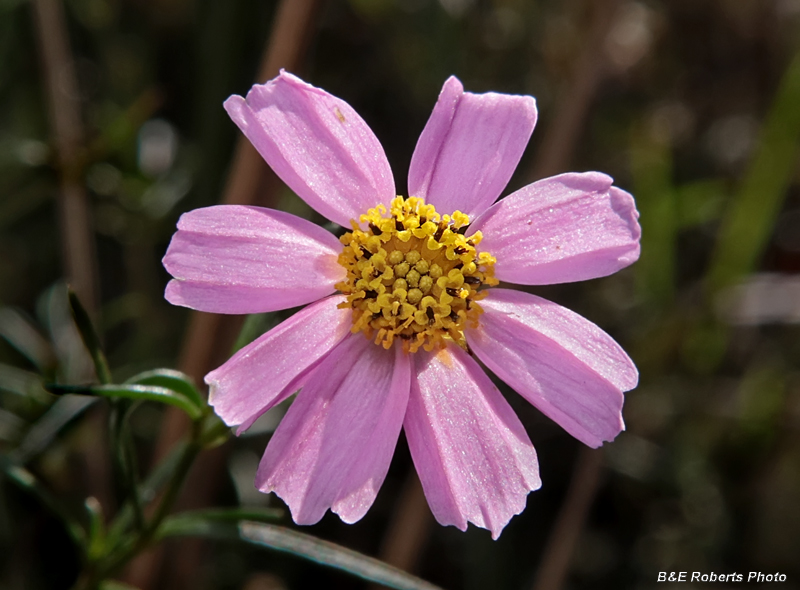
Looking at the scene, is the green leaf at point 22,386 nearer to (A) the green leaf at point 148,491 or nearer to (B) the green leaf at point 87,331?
(A) the green leaf at point 148,491

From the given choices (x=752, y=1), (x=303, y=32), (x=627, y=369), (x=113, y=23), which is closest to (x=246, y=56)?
(x=113, y=23)

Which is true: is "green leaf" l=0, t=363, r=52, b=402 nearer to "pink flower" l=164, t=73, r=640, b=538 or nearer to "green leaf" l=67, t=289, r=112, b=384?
"green leaf" l=67, t=289, r=112, b=384

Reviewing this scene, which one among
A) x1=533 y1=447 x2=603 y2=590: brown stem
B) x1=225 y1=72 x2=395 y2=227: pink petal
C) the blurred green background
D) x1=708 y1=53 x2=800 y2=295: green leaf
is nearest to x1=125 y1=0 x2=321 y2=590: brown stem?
the blurred green background

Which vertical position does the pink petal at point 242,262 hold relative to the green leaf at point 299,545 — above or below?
above

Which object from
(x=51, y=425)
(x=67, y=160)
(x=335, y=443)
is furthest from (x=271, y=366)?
(x=67, y=160)

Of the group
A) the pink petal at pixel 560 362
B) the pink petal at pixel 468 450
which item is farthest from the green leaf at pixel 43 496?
the pink petal at pixel 560 362
